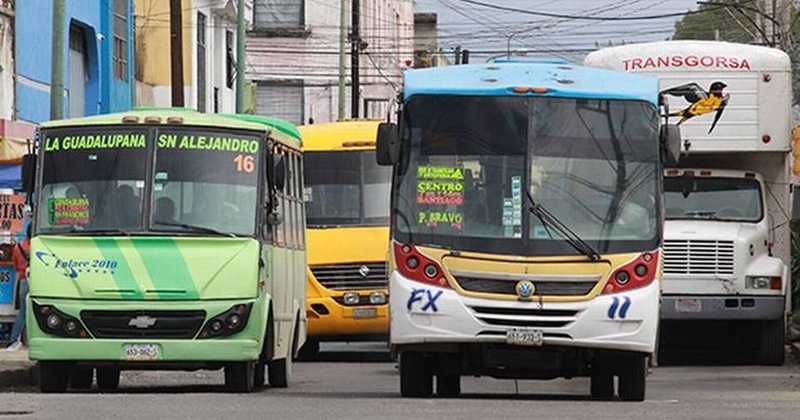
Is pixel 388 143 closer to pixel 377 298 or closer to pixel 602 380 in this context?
pixel 602 380

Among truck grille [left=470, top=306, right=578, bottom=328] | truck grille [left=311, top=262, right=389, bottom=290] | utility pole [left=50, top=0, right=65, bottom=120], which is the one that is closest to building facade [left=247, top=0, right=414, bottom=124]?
utility pole [left=50, top=0, right=65, bottom=120]

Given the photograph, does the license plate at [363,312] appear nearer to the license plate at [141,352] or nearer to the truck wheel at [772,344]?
the truck wheel at [772,344]

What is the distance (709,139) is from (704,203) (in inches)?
42.4

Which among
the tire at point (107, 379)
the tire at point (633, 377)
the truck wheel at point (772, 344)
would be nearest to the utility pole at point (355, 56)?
the truck wheel at point (772, 344)

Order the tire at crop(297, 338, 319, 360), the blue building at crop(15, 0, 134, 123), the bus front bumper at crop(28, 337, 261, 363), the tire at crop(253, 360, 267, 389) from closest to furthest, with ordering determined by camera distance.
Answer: the bus front bumper at crop(28, 337, 261, 363) → the tire at crop(253, 360, 267, 389) → the tire at crop(297, 338, 319, 360) → the blue building at crop(15, 0, 134, 123)

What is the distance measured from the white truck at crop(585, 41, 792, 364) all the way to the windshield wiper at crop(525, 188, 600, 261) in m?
7.41

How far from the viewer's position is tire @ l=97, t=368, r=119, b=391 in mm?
18750

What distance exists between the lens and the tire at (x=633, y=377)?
639 inches

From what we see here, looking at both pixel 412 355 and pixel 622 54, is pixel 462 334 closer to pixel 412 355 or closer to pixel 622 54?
pixel 412 355

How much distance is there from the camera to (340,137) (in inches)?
976

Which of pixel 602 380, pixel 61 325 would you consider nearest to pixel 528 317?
pixel 602 380

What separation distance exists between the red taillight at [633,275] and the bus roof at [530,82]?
1468mm

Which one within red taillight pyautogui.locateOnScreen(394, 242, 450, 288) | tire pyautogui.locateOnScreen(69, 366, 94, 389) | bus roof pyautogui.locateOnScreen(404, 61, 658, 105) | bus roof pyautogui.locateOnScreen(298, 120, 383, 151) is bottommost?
tire pyautogui.locateOnScreen(69, 366, 94, 389)

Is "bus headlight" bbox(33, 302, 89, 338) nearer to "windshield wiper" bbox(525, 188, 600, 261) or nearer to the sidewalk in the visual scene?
the sidewalk
